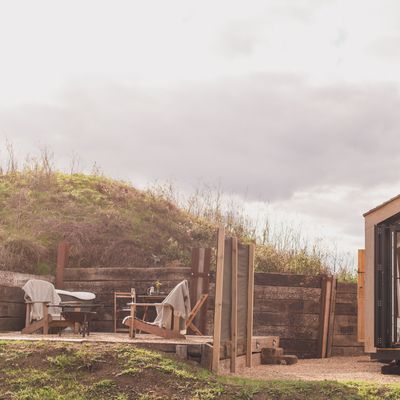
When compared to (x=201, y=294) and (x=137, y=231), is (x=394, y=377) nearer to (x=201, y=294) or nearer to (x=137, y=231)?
(x=201, y=294)

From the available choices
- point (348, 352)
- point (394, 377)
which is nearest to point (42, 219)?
point (348, 352)

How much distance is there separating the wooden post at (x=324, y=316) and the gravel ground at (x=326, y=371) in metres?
0.52

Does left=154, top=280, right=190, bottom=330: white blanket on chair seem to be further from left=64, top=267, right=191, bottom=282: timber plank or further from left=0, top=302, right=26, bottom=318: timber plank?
left=0, top=302, right=26, bottom=318: timber plank

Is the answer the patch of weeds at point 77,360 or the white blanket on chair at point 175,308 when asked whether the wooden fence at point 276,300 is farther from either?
the patch of weeds at point 77,360

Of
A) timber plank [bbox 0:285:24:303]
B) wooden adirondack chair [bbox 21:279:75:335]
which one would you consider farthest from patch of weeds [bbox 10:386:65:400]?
timber plank [bbox 0:285:24:303]

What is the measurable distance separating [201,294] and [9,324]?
10.3 ft

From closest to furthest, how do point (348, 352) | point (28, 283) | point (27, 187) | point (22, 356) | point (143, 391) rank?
point (143, 391) < point (22, 356) < point (28, 283) < point (348, 352) < point (27, 187)

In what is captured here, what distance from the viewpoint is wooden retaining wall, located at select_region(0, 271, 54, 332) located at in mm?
11852

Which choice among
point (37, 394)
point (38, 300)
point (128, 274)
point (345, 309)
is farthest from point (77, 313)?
point (345, 309)

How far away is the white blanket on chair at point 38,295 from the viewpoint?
11695mm

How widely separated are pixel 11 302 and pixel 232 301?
4.23m

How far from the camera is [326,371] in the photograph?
10164 mm

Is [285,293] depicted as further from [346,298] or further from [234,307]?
[234,307]

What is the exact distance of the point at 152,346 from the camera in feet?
28.9
